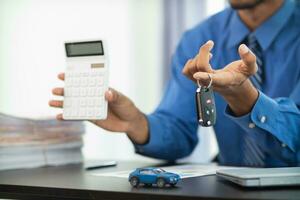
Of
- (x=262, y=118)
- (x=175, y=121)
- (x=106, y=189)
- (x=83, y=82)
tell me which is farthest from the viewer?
(x=175, y=121)

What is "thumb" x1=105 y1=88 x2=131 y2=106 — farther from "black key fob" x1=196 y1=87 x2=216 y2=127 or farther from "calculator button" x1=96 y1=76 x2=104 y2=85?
"black key fob" x1=196 y1=87 x2=216 y2=127

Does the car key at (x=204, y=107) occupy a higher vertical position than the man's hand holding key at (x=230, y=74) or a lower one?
lower

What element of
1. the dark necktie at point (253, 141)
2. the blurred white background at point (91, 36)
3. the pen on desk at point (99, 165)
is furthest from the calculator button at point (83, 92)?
the blurred white background at point (91, 36)

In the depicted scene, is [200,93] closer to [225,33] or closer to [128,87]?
[225,33]

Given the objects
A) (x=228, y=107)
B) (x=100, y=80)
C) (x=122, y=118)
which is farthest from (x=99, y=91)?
(x=228, y=107)

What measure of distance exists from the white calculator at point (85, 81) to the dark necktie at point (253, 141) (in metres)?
0.50

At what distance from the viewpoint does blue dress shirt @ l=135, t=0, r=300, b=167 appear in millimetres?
1540

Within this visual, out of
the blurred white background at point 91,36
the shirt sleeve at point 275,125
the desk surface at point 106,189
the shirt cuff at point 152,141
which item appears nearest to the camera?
the desk surface at point 106,189

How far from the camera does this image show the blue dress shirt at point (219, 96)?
5.05 feet

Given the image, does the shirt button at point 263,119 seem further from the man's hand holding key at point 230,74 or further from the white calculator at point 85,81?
the white calculator at point 85,81

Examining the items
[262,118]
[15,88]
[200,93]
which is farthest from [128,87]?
[200,93]

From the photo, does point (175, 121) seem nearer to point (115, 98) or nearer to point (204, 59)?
point (115, 98)

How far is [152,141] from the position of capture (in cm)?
152

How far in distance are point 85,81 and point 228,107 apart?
1.12 ft
